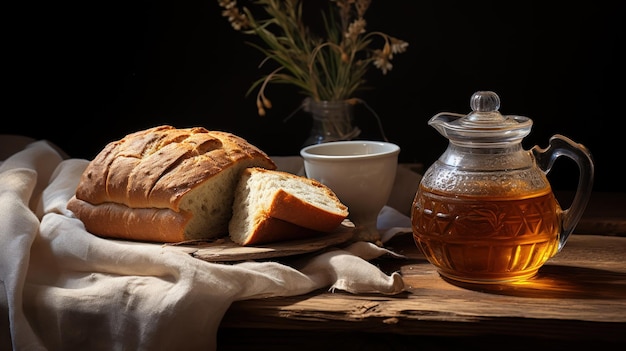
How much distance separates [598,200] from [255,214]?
38.3 inches

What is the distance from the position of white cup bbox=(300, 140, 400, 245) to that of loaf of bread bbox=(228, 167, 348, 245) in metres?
0.06

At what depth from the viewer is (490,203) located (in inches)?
52.1

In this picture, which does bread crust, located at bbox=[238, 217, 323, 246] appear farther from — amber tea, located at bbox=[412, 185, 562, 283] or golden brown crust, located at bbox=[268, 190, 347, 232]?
amber tea, located at bbox=[412, 185, 562, 283]

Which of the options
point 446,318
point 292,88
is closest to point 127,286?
point 446,318

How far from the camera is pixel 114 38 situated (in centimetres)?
234

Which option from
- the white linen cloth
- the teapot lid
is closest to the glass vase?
the white linen cloth

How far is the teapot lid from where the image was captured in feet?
4.50

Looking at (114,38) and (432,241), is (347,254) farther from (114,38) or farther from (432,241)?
(114,38)

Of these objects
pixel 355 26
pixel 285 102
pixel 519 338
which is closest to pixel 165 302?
pixel 519 338

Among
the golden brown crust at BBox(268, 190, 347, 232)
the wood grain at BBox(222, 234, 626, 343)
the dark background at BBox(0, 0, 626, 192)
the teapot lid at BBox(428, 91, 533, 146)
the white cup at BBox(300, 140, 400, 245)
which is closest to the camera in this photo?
the wood grain at BBox(222, 234, 626, 343)

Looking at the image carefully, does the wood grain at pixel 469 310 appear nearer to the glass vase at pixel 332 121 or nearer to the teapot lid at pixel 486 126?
the teapot lid at pixel 486 126

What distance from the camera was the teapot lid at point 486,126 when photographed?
1.37m

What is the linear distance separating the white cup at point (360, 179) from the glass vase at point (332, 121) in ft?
0.82

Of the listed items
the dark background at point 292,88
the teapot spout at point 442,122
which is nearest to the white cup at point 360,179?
the teapot spout at point 442,122
